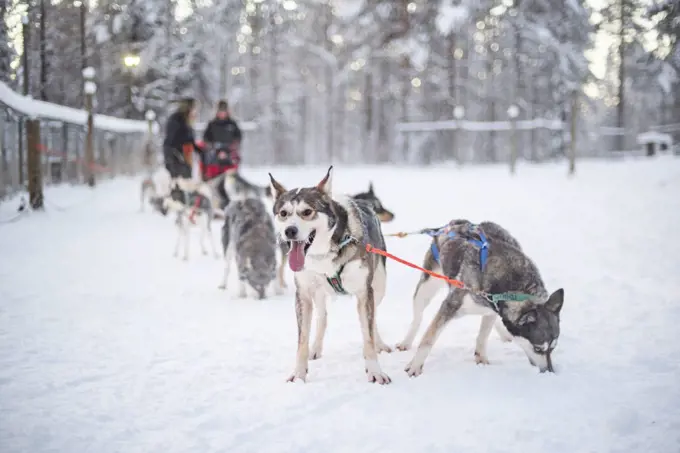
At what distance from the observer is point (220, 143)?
11.2 m

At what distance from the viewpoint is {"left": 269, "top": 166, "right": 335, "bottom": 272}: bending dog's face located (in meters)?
3.33

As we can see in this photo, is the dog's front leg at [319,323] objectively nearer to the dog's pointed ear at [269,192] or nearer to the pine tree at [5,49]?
the dog's pointed ear at [269,192]

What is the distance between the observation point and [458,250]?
395 cm

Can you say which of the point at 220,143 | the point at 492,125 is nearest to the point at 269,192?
the point at 220,143

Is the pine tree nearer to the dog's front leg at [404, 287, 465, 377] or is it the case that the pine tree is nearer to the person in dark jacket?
the person in dark jacket

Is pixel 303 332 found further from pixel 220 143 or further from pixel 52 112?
pixel 52 112

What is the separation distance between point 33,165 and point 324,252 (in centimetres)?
962

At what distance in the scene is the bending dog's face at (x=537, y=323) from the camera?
140 inches

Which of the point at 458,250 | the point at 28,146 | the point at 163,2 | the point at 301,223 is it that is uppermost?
the point at 163,2

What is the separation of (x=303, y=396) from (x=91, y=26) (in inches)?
796

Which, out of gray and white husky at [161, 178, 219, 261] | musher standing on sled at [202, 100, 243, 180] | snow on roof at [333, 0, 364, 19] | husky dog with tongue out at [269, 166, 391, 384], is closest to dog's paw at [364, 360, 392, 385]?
husky dog with tongue out at [269, 166, 391, 384]

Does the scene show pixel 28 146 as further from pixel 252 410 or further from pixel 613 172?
pixel 613 172

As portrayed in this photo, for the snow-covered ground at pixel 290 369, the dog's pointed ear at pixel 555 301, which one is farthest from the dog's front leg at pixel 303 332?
the dog's pointed ear at pixel 555 301

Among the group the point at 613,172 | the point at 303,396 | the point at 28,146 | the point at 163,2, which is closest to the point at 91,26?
the point at 163,2
